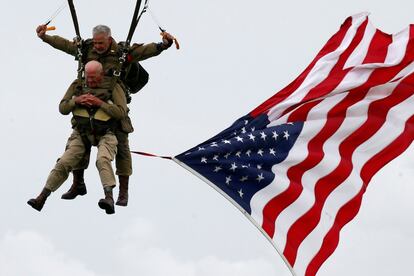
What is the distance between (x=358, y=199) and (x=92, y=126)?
4618 mm

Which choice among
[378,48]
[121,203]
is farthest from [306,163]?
[121,203]

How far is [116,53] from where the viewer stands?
22234 millimetres

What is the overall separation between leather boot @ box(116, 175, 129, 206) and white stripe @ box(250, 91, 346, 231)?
2.16m

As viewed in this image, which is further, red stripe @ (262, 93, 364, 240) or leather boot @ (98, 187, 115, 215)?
red stripe @ (262, 93, 364, 240)

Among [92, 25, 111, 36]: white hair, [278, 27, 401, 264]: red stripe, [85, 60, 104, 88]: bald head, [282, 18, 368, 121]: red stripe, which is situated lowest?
[278, 27, 401, 264]: red stripe

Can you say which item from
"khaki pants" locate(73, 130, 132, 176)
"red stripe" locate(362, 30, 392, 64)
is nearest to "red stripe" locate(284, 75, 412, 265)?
"red stripe" locate(362, 30, 392, 64)

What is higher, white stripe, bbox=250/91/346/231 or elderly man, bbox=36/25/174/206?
elderly man, bbox=36/25/174/206

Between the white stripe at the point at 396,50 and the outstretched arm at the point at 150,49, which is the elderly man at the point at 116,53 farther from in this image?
the white stripe at the point at 396,50

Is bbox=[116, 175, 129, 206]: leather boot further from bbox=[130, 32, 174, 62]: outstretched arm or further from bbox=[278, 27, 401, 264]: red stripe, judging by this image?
bbox=[278, 27, 401, 264]: red stripe

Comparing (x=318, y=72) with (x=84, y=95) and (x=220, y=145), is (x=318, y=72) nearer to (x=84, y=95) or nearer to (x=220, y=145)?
(x=220, y=145)

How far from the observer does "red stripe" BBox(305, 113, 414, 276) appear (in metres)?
24.2

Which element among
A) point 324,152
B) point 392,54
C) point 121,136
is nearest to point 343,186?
point 324,152

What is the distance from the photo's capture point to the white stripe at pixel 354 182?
24.1 m

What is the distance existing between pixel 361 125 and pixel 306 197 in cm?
146
